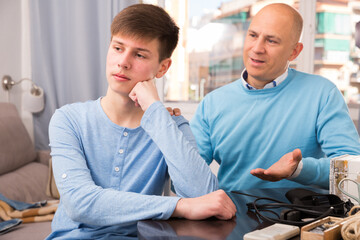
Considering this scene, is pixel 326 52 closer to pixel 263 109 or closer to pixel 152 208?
pixel 263 109

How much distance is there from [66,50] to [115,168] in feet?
7.56

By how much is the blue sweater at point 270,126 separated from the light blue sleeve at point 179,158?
0.51 meters

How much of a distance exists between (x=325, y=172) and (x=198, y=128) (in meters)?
0.60

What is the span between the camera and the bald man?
1638mm

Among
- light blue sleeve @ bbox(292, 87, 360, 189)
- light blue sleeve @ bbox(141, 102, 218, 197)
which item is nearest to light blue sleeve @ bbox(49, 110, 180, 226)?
light blue sleeve @ bbox(141, 102, 218, 197)

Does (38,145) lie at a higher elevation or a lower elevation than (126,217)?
lower

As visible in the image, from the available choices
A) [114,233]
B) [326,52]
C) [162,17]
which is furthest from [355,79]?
[114,233]

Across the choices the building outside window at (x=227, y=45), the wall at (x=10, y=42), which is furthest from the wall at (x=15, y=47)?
the building outside window at (x=227, y=45)

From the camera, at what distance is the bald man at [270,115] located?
5.37 ft

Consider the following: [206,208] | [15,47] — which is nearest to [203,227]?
[206,208]

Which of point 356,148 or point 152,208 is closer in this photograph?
point 152,208

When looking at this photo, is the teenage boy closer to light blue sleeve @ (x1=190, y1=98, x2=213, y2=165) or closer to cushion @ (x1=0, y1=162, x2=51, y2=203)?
light blue sleeve @ (x1=190, y1=98, x2=213, y2=165)

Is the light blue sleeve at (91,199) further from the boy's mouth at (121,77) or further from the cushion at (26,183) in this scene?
the cushion at (26,183)

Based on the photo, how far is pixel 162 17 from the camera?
1.36m
